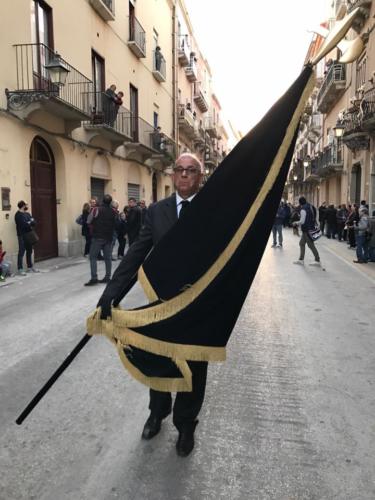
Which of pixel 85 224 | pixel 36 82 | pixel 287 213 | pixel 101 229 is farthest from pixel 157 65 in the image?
pixel 101 229

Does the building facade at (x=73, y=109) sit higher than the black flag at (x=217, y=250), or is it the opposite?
the building facade at (x=73, y=109)

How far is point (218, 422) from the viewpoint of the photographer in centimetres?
304

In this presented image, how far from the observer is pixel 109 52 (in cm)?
1605

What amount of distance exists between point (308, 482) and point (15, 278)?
26.8 ft

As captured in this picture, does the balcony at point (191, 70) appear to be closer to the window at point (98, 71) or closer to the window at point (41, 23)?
the window at point (98, 71)

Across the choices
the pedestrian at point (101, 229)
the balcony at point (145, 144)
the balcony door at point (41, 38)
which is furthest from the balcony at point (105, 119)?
the pedestrian at point (101, 229)

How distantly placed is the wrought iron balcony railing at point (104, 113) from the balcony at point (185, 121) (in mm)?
11862

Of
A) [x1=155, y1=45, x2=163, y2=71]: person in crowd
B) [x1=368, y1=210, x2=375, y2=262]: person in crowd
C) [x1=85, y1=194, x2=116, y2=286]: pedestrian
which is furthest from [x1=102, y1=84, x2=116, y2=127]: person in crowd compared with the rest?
[x1=368, y1=210, x2=375, y2=262]: person in crowd

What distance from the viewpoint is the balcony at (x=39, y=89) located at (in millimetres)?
10039

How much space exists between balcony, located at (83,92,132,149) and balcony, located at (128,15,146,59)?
3269mm

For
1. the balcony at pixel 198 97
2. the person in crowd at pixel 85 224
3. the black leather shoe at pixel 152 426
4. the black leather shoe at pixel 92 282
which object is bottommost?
the black leather shoe at pixel 152 426

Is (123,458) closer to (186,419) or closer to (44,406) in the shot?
(186,419)

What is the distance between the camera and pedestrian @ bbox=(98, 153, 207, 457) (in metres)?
2.55

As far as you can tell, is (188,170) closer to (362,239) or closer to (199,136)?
(362,239)
